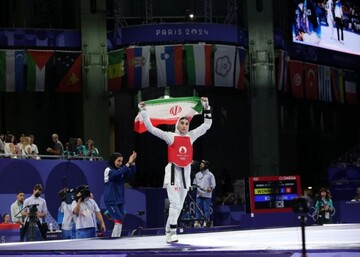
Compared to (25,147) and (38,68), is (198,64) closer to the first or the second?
(38,68)

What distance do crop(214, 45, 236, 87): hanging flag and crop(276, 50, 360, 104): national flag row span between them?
253cm

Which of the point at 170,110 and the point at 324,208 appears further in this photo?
the point at 324,208

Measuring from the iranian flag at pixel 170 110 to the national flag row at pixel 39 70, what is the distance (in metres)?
17.3

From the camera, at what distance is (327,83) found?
123 ft

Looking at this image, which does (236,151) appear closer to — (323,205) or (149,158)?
(149,158)

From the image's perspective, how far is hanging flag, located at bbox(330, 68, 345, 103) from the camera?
125ft

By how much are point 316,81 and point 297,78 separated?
4.81 feet

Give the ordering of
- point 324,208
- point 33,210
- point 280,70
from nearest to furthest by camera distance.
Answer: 1. point 33,210
2. point 324,208
3. point 280,70

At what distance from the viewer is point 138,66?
1303 inches

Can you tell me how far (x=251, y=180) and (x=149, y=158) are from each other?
46.8ft

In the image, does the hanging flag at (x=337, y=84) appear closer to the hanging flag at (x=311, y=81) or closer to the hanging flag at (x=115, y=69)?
the hanging flag at (x=311, y=81)

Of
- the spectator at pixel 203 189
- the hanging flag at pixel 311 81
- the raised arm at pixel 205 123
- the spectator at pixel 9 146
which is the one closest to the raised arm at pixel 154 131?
the raised arm at pixel 205 123

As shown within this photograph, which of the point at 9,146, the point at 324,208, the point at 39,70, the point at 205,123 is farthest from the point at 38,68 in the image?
the point at 205,123

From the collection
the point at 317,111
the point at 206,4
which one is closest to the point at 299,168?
the point at 317,111
